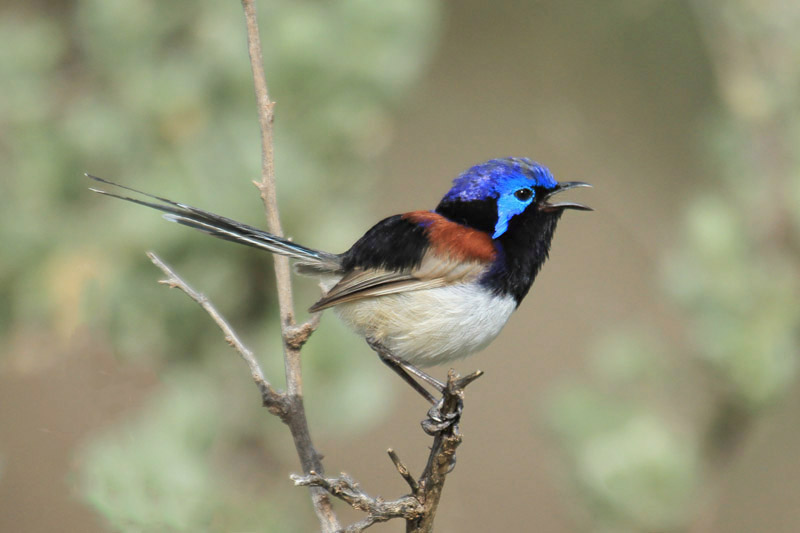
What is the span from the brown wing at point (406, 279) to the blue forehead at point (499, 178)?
0.90ft

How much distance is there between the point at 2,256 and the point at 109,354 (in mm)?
729

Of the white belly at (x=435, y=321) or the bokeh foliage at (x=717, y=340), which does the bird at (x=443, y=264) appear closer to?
the white belly at (x=435, y=321)

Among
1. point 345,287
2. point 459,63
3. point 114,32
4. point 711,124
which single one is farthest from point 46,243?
point 459,63

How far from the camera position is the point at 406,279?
112 inches

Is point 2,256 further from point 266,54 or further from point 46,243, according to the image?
point 266,54

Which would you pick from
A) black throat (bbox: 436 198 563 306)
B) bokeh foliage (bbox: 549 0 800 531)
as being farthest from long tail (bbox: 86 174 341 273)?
bokeh foliage (bbox: 549 0 800 531)

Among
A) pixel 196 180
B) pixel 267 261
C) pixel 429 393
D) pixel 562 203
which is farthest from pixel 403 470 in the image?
pixel 196 180

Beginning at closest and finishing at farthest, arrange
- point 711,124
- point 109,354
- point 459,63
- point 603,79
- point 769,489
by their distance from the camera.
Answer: point 109,354
point 711,124
point 769,489
point 603,79
point 459,63

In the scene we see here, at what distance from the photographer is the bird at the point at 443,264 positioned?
273 centimetres

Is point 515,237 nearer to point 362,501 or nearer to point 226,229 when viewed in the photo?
point 226,229

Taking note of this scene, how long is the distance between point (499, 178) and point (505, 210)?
105 millimetres

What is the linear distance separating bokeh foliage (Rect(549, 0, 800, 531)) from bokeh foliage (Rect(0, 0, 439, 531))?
1028 mm

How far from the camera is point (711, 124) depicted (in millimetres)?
4820

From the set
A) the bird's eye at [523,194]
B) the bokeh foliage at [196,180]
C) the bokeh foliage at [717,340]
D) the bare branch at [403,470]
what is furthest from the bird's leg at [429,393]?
the bokeh foliage at [717,340]
